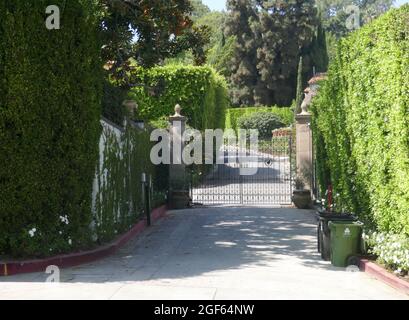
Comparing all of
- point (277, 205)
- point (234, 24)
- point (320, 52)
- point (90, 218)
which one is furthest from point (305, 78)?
point (90, 218)

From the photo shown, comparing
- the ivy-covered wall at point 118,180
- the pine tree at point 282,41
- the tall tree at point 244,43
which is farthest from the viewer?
the tall tree at point 244,43

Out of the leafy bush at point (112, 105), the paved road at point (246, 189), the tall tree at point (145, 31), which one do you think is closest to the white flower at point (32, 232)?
the leafy bush at point (112, 105)

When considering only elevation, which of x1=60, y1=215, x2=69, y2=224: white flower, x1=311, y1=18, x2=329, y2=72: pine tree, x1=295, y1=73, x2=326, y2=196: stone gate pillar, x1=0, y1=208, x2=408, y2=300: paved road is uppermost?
x1=311, y1=18, x2=329, y2=72: pine tree

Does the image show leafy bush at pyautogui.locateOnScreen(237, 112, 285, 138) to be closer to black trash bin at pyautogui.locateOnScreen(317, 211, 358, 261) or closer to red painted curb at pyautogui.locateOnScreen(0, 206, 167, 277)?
red painted curb at pyautogui.locateOnScreen(0, 206, 167, 277)

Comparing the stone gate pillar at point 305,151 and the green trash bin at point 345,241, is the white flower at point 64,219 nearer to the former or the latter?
the green trash bin at point 345,241

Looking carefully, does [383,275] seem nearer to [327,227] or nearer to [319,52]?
[327,227]

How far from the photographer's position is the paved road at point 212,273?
670 cm

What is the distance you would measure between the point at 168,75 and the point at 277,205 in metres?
8.94

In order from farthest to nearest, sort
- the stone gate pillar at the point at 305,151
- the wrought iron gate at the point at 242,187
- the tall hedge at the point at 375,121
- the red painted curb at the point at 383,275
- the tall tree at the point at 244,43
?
1. the tall tree at the point at 244,43
2. the wrought iron gate at the point at 242,187
3. the stone gate pillar at the point at 305,151
4. the tall hedge at the point at 375,121
5. the red painted curb at the point at 383,275

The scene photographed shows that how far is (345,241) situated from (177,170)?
1062 cm

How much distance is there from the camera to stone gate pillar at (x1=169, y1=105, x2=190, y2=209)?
1881 centimetres

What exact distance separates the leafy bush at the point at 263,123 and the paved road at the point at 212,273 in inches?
1186

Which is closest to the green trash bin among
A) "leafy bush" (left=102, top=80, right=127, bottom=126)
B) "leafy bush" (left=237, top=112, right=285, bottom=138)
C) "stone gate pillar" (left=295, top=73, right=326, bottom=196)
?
"leafy bush" (left=102, top=80, right=127, bottom=126)

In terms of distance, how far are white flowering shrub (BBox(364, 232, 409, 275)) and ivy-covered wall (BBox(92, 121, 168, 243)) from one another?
496 cm
